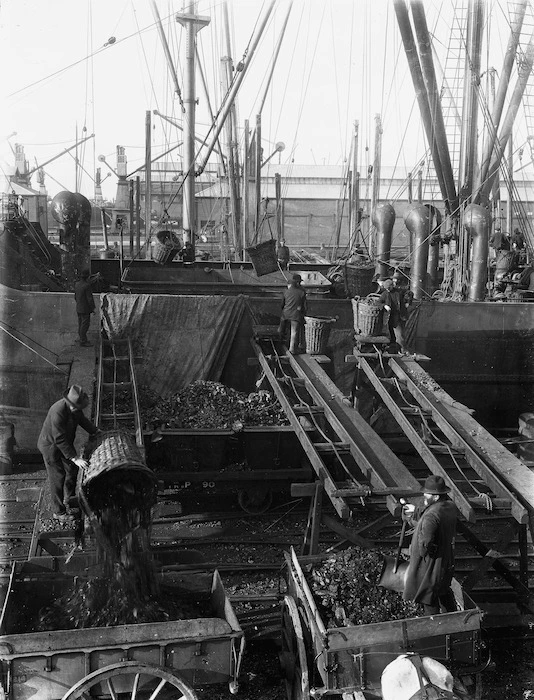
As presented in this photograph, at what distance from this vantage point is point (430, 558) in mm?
6617

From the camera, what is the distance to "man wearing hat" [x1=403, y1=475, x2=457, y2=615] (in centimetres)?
658

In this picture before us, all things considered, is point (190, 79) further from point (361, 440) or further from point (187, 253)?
point (361, 440)

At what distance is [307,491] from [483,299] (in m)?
11.1

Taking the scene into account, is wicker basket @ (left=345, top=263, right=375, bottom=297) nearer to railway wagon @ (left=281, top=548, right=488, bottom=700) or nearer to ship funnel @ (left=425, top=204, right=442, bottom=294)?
ship funnel @ (left=425, top=204, right=442, bottom=294)

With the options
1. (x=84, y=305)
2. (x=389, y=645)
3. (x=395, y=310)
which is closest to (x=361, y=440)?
(x=389, y=645)

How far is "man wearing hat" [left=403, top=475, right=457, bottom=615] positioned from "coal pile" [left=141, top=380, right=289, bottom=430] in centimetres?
510

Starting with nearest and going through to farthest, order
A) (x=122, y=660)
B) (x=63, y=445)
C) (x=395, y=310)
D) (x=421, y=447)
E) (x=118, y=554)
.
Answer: (x=122, y=660)
(x=118, y=554)
(x=63, y=445)
(x=421, y=447)
(x=395, y=310)

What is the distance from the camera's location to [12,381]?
46.6 feet

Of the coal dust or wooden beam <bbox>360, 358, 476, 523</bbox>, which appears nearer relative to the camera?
the coal dust

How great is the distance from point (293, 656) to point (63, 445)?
3.56 m

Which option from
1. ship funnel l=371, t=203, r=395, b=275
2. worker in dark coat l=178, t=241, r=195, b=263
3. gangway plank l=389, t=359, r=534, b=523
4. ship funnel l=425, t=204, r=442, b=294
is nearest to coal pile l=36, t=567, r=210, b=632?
gangway plank l=389, t=359, r=534, b=523

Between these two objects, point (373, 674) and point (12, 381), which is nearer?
point (373, 674)

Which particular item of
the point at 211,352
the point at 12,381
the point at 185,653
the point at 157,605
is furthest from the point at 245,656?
the point at 12,381

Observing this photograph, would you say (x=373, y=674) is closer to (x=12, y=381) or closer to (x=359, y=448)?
(x=359, y=448)
